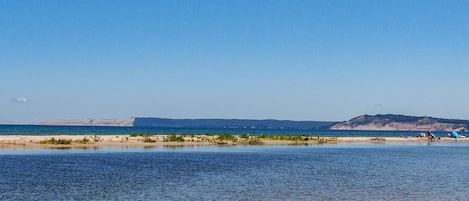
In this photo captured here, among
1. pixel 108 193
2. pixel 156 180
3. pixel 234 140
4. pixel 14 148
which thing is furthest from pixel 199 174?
pixel 234 140

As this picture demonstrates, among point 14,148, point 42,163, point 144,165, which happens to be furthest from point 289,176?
point 14,148

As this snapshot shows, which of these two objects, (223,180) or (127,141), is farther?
(127,141)

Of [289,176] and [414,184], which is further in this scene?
[289,176]

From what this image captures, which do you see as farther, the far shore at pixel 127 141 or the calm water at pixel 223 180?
the far shore at pixel 127 141

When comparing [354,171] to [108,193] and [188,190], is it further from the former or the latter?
[108,193]

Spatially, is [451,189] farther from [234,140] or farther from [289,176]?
[234,140]

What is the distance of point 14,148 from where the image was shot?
63000mm

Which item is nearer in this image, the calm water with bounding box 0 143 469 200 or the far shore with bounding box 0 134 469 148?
the calm water with bounding box 0 143 469 200

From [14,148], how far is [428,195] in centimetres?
4607

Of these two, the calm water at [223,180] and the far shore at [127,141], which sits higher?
the far shore at [127,141]

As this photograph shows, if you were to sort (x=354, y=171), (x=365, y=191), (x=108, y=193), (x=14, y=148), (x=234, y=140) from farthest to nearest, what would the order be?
1. (x=234, y=140)
2. (x=14, y=148)
3. (x=354, y=171)
4. (x=365, y=191)
5. (x=108, y=193)

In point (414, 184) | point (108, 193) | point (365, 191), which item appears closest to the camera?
point (108, 193)

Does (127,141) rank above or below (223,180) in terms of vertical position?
above

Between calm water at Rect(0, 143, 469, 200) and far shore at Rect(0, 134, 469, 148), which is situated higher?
far shore at Rect(0, 134, 469, 148)
